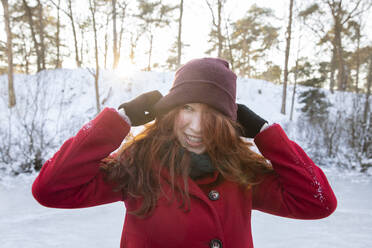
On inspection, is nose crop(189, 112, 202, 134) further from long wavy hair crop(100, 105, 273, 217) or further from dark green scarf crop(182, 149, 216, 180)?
dark green scarf crop(182, 149, 216, 180)

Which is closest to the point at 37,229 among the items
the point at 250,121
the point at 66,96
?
the point at 250,121

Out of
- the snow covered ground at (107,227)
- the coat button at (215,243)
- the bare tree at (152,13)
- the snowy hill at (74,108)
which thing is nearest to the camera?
the coat button at (215,243)

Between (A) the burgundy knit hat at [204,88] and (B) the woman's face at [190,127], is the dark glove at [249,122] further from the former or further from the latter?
(B) the woman's face at [190,127]

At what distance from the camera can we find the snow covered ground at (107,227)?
2494 millimetres

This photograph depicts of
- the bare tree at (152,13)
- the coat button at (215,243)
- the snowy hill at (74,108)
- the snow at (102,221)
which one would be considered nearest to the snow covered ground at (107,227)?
the snow at (102,221)

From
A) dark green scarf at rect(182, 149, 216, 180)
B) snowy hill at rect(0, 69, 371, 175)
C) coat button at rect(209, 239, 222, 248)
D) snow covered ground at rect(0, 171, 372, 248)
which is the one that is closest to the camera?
coat button at rect(209, 239, 222, 248)

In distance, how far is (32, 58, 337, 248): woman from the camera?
100 cm

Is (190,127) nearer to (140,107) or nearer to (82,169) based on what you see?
(140,107)

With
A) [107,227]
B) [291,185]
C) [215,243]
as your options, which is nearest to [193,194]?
[215,243]

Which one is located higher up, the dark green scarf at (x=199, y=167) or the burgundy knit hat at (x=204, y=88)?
the burgundy knit hat at (x=204, y=88)

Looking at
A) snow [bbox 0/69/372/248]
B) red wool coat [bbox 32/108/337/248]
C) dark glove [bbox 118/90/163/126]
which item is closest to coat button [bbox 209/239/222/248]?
red wool coat [bbox 32/108/337/248]

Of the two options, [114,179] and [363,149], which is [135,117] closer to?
[114,179]

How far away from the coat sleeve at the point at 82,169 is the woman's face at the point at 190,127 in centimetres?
25

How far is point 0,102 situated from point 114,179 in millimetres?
12774
